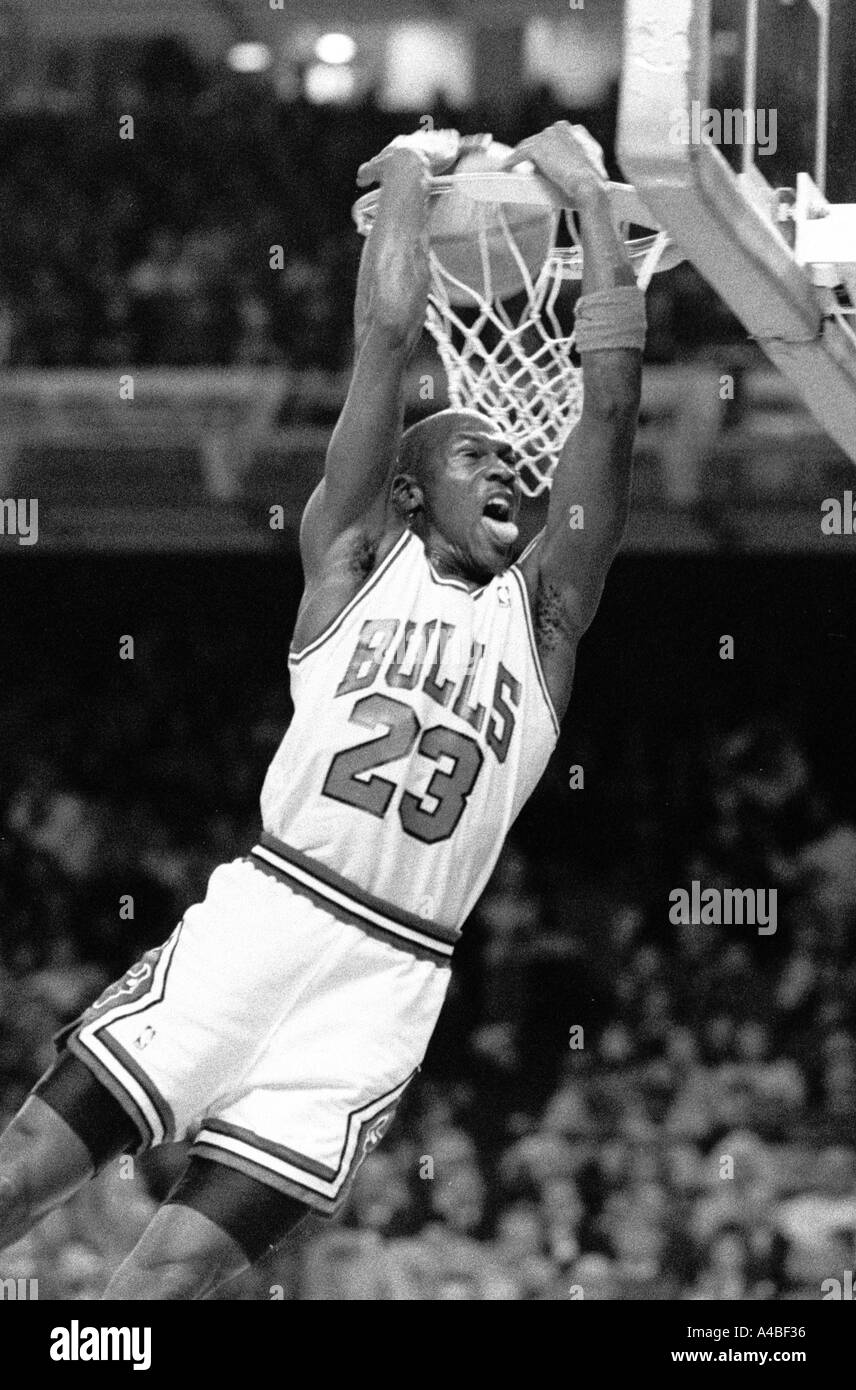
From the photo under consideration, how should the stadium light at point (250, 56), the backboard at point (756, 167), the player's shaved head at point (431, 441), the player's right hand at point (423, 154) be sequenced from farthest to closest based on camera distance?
the stadium light at point (250, 56)
the player's shaved head at point (431, 441)
the player's right hand at point (423, 154)
the backboard at point (756, 167)

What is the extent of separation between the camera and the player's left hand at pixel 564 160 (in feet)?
16.1

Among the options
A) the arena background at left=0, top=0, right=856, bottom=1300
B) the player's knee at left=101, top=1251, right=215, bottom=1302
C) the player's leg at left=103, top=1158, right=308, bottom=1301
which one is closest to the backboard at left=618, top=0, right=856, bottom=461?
the player's leg at left=103, top=1158, right=308, bottom=1301

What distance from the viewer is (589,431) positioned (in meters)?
4.89

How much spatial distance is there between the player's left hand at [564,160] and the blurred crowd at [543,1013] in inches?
173

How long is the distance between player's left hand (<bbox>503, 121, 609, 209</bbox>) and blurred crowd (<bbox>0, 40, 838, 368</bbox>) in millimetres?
6636

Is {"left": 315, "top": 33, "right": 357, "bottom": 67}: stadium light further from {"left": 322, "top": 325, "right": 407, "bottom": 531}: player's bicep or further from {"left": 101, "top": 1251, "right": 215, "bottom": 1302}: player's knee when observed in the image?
{"left": 101, "top": 1251, "right": 215, "bottom": 1302}: player's knee

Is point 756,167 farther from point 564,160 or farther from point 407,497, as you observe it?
point 407,497

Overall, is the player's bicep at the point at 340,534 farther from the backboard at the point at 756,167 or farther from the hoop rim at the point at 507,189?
the backboard at the point at 756,167

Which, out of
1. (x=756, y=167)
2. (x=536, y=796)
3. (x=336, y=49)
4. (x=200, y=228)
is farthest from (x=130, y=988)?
(x=336, y=49)

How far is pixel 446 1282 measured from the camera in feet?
27.6

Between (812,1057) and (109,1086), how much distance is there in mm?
5557

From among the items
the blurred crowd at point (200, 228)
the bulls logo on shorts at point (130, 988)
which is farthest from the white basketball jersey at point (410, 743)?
the blurred crowd at point (200, 228)
